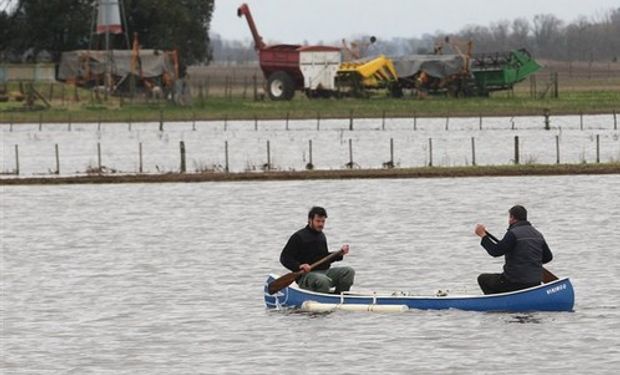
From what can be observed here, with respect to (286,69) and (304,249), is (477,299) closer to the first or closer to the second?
(304,249)

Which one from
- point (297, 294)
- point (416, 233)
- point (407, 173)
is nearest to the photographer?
point (297, 294)

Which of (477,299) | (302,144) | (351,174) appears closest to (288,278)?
(477,299)

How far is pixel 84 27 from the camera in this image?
134375mm

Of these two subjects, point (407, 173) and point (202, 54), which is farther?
point (202, 54)

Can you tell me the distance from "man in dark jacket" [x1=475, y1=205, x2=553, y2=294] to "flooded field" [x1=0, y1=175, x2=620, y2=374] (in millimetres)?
795

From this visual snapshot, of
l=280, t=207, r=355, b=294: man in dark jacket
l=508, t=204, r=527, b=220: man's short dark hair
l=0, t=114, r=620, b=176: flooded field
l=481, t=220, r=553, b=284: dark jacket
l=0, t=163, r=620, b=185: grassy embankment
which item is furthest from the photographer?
l=0, t=114, r=620, b=176: flooded field

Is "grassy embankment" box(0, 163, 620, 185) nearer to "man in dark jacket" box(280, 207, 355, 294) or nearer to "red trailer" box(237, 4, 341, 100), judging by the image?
"man in dark jacket" box(280, 207, 355, 294)

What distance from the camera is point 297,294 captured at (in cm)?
3306

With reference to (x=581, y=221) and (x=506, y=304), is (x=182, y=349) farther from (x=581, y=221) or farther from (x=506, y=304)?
(x=581, y=221)

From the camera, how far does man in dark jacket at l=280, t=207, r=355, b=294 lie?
32438 mm

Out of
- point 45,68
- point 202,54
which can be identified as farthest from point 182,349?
point 202,54

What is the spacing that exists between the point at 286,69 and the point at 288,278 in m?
87.4

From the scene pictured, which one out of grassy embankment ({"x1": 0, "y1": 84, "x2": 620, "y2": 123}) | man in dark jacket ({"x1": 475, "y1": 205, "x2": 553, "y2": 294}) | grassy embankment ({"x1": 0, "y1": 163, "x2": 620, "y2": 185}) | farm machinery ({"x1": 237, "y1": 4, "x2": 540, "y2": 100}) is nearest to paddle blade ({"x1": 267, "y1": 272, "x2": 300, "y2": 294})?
man in dark jacket ({"x1": 475, "y1": 205, "x2": 553, "y2": 294})

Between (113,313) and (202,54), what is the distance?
11001 cm
